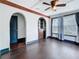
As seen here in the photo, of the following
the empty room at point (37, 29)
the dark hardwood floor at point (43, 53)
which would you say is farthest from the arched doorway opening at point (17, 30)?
the dark hardwood floor at point (43, 53)

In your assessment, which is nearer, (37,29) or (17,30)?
(17,30)

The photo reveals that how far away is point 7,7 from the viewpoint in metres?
4.70

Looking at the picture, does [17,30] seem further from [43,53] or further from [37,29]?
[43,53]

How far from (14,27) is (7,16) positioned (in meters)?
2.30

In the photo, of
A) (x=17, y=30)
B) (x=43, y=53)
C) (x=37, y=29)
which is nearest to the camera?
(x=43, y=53)

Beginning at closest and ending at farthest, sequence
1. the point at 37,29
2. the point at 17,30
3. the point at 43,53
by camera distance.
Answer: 1. the point at 43,53
2. the point at 17,30
3. the point at 37,29

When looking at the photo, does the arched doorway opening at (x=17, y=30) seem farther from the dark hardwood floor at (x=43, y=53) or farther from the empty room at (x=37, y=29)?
the dark hardwood floor at (x=43, y=53)

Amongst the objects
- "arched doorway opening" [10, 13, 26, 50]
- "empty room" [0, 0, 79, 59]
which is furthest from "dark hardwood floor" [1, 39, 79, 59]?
"arched doorway opening" [10, 13, 26, 50]

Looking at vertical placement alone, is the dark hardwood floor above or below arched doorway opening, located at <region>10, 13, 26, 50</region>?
below

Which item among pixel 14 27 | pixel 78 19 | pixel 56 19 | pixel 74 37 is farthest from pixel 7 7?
pixel 56 19

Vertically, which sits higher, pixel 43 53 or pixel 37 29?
pixel 37 29

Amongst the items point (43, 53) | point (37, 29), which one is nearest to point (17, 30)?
point (37, 29)

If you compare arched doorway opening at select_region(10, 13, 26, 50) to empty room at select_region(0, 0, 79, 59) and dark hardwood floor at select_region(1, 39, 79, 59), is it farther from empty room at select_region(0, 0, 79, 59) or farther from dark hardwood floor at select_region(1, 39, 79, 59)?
dark hardwood floor at select_region(1, 39, 79, 59)

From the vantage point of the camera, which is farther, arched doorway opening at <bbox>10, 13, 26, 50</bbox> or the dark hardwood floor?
arched doorway opening at <bbox>10, 13, 26, 50</bbox>
